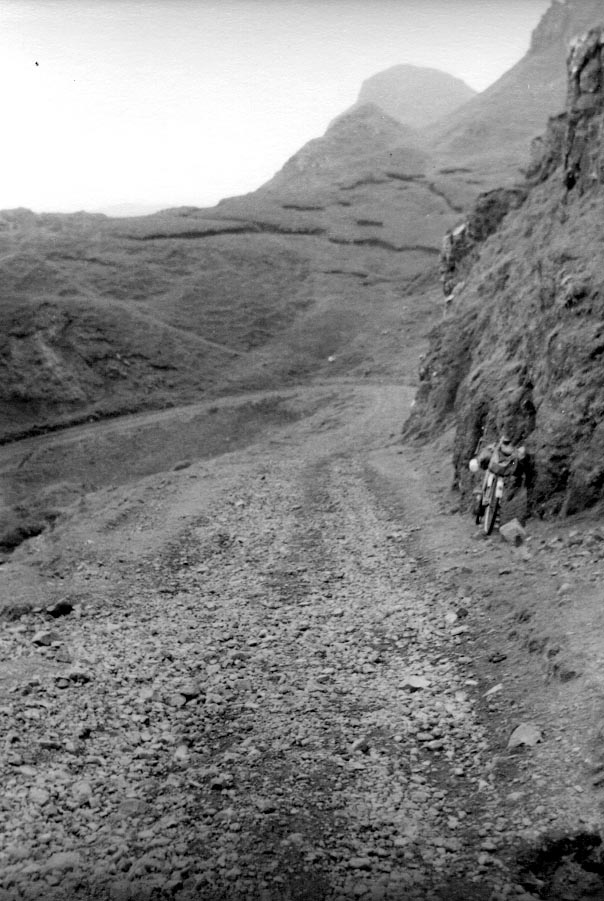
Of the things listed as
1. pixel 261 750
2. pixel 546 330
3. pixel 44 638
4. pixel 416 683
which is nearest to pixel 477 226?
pixel 546 330

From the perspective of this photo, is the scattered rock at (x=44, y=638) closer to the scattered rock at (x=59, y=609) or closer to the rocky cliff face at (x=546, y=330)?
the scattered rock at (x=59, y=609)

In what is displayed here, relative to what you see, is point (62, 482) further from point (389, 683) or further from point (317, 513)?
point (389, 683)

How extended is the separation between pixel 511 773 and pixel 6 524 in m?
37.7

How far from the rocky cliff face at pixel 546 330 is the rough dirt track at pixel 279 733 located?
11.4 ft

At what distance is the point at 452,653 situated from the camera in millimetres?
14102

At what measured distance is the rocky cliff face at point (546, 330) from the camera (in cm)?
2125

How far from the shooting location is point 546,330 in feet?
87.2

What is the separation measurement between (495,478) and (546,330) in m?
7.34

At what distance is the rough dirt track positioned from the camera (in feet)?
27.2

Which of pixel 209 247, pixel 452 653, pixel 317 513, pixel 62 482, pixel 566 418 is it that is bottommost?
Answer: pixel 62 482

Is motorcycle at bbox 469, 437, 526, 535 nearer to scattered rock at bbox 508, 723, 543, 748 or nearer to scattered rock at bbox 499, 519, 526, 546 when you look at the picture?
scattered rock at bbox 499, 519, 526, 546

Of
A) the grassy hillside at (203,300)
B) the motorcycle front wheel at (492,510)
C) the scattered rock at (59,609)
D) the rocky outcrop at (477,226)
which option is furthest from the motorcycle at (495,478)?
the grassy hillside at (203,300)

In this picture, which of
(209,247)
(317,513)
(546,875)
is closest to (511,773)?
(546,875)

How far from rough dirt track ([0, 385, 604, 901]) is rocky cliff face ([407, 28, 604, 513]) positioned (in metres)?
3.46
